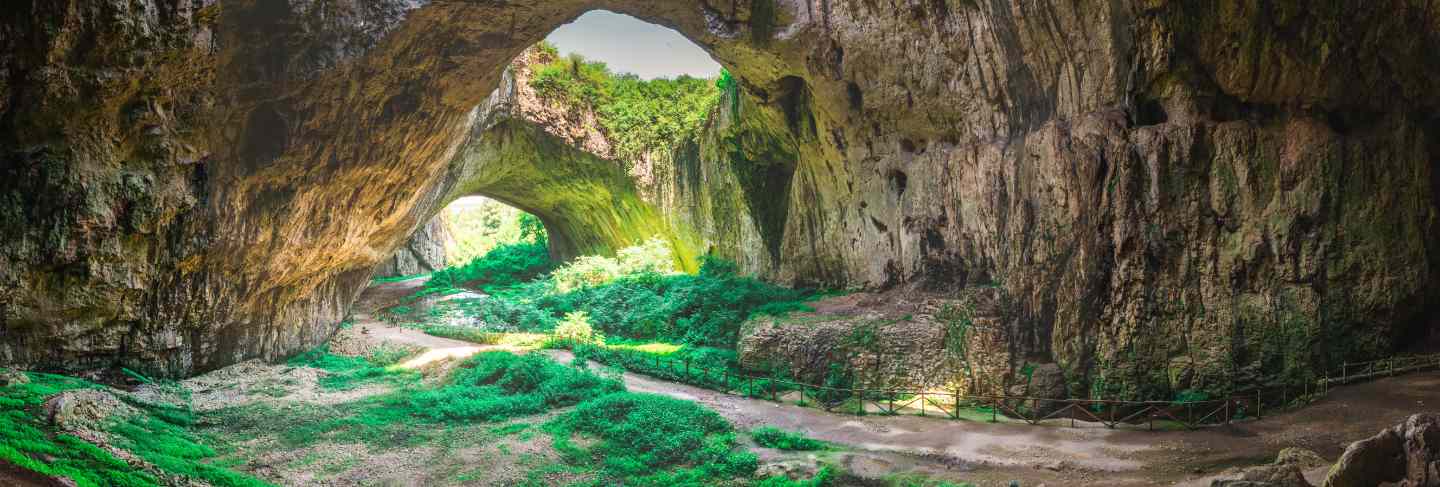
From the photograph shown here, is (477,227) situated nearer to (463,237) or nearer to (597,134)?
(463,237)

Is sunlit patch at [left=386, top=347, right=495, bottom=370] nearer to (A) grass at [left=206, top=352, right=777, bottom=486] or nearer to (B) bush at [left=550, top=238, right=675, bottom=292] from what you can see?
(A) grass at [left=206, top=352, right=777, bottom=486]

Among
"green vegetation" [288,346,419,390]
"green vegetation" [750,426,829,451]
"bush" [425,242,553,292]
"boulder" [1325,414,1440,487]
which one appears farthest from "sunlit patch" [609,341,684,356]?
"boulder" [1325,414,1440,487]

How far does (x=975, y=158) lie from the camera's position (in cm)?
1681

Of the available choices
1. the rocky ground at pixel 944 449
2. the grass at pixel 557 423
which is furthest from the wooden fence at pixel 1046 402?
the grass at pixel 557 423

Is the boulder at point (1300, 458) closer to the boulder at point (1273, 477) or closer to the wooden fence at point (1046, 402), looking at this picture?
the boulder at point (1273, 477)

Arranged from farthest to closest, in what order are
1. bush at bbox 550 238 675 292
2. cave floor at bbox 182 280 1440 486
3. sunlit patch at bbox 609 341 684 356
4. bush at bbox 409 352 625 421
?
1. bush at bbox 550 238 675 292
2. sunlit patch at bbox 609 341 684 356
3. bush at bbox 409 352 625 421
4. cave floor at bbox 182 280 1440 486

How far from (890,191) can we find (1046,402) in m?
6.50

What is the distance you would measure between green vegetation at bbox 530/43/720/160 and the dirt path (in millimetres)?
15461

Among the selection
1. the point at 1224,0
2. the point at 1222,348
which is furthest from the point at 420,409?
the point at 1224,0

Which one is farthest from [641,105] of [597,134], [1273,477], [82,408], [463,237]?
[463,237]

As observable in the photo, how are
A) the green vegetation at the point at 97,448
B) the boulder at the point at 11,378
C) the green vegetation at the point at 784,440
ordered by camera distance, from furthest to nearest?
the green vegetation at the point at 784,440 < the boulder at the point at 11,378 < the green vegetation at the point at 97,448

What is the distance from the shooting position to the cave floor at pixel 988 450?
11.5 metres

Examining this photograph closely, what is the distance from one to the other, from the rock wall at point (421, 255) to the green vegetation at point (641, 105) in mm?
15139

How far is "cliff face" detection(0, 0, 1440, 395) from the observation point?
1179cm
